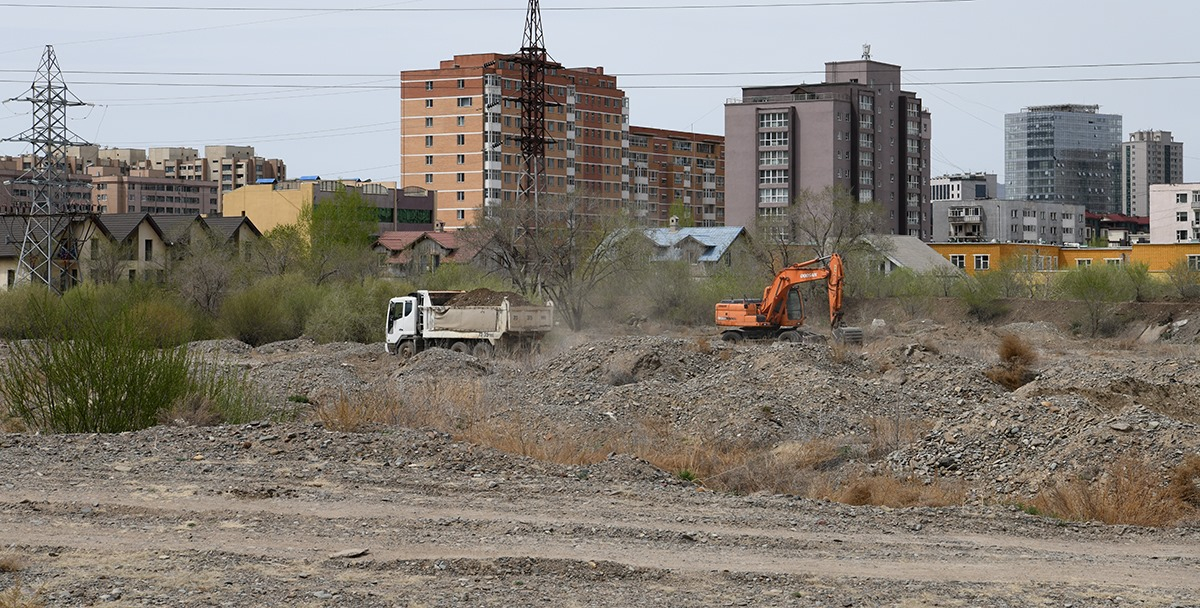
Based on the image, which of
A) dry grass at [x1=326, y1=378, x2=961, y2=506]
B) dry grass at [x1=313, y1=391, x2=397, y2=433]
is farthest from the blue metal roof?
dry grass at [x1=313, y1=391, x2=397, y2=433]

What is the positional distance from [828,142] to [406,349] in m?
89.9

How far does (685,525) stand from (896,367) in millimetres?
20575

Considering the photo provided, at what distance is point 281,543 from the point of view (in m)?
12.4

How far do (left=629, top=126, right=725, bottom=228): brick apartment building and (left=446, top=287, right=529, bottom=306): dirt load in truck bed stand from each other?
11620cm

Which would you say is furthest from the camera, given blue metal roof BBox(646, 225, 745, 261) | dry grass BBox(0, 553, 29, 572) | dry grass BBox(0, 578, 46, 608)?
blue metal roof BBox(646, 225, 745, 261)

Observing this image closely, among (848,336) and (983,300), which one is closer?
(848,336)

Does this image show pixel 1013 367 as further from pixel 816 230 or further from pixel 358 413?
pixel 816 230

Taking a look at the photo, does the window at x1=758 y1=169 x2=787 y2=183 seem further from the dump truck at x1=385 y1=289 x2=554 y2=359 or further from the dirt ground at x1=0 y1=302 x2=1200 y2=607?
the dirt ground at x1=0 y1=302 x2=1200 y2=607

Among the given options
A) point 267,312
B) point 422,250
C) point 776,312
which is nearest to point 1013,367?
point 776,312

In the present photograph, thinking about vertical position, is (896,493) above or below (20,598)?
below

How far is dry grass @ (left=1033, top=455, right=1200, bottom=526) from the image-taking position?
1482cm

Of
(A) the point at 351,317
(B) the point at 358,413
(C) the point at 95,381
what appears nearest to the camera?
(C) the point at 95,381

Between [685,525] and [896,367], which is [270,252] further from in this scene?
[685,525]

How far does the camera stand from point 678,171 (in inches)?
6865
